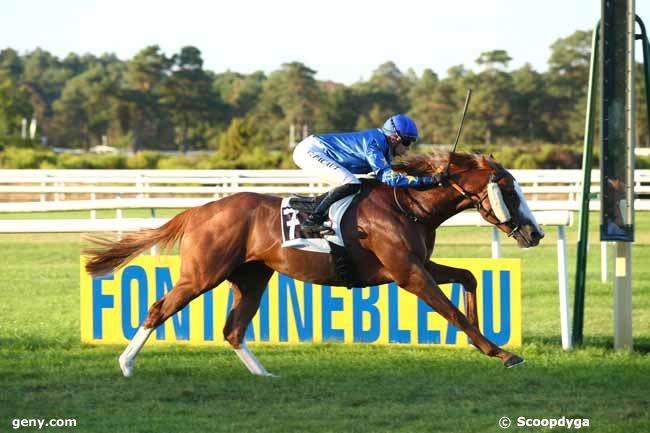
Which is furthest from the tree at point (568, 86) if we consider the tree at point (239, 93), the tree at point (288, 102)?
the tree at point (239, 93)

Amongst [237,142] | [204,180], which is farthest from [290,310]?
[237,142]

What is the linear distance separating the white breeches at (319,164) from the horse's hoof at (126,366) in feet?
5.40

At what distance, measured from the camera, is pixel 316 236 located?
272 inches

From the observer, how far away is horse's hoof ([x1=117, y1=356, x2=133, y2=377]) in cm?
691

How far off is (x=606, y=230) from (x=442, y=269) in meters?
1.58

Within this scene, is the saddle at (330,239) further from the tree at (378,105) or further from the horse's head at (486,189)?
the tree at (378,105)

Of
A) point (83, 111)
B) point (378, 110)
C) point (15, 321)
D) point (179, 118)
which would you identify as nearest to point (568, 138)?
point (378, 110)

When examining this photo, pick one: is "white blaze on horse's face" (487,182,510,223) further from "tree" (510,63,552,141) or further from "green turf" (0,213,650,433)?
"tree" (510,63,552,141)

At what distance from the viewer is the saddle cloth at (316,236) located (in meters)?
6.91

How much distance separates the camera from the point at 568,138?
237ft

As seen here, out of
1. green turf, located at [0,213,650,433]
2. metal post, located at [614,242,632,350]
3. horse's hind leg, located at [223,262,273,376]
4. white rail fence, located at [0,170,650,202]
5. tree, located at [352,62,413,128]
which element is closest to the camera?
green turf, located at [0,213,650,433]

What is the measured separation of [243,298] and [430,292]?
1350mm

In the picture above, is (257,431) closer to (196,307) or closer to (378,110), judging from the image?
(196,307)

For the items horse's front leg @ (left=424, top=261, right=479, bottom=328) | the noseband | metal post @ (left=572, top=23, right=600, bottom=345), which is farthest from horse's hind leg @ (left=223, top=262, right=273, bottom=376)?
metal post @ (left=572, top=23, right=600, bottom=345)
